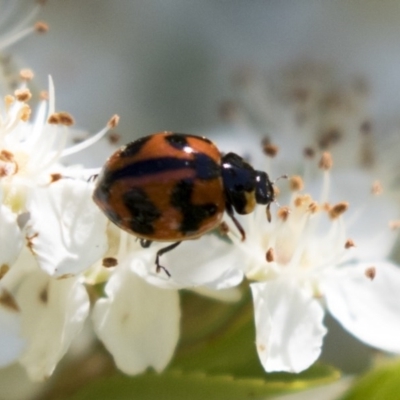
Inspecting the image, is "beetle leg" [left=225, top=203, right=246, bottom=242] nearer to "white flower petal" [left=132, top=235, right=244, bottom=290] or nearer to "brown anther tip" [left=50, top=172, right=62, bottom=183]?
"white flower petal" [left=132, top=235, right=244, bottom=290]

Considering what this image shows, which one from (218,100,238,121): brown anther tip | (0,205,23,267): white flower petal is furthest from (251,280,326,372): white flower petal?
(218,100,238,121): brown anther tip

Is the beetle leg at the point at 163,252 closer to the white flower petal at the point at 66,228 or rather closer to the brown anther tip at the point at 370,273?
the white flower petal at the point at 66,228

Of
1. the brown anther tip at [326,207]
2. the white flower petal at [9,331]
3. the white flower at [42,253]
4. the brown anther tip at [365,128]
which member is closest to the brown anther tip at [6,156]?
the white flower at [42,253]

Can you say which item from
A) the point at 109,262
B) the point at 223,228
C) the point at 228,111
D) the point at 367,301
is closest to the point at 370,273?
the point at 367,301

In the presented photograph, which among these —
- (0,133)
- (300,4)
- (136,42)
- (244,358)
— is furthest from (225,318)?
(300,4)

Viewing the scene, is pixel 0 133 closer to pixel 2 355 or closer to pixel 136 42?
pixel 2 355

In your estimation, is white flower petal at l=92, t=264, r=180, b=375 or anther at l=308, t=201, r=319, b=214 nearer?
white flower petal at l=92, t=264, r=180, b=375
